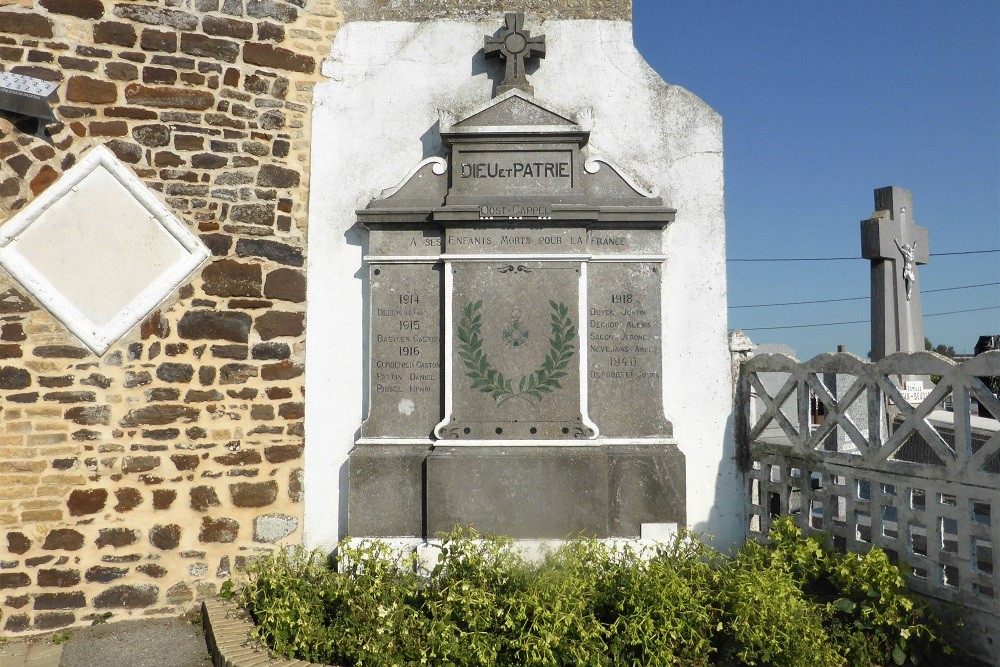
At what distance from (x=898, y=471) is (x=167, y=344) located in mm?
4745

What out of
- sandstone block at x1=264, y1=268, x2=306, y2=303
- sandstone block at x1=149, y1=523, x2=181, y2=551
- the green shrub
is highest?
sandstone block at x1=264, y1=268, x2=306, y2=303

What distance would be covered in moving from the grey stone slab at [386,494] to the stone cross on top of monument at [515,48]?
2802 millimetres

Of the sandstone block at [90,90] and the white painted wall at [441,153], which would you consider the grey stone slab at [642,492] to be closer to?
the white painted wall at [441,153]

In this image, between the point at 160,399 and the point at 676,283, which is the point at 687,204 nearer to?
the point at 676,283

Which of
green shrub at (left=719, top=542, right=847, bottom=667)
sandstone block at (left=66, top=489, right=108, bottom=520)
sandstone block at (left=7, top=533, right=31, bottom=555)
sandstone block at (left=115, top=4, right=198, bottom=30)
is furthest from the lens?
sandstone block at (left=115, top=4, right=198, bottom=30)

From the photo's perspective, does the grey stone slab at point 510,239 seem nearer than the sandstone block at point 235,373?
No

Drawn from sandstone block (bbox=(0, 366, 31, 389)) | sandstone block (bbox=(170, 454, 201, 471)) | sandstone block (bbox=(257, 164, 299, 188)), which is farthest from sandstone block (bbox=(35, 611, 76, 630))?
sandstone block (bbox=(257, 164, 299, 188))

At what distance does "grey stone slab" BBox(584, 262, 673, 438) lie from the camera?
496cm

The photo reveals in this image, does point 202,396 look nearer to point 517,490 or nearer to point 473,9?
point 517,490

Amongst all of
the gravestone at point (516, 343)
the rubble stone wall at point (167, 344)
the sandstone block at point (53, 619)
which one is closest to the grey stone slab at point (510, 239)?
the gravestone at point (516, 343)

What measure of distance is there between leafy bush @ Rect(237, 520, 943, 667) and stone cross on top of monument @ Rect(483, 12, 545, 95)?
3.23 meters

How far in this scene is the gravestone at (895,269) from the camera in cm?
619

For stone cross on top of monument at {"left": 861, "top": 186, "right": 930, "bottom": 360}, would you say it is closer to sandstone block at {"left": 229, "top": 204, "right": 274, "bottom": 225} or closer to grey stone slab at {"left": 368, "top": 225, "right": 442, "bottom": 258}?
grey stone slab at {"left": 368, "top": 225, "right": 442, "bottom": 258}

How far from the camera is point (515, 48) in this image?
202 inches
